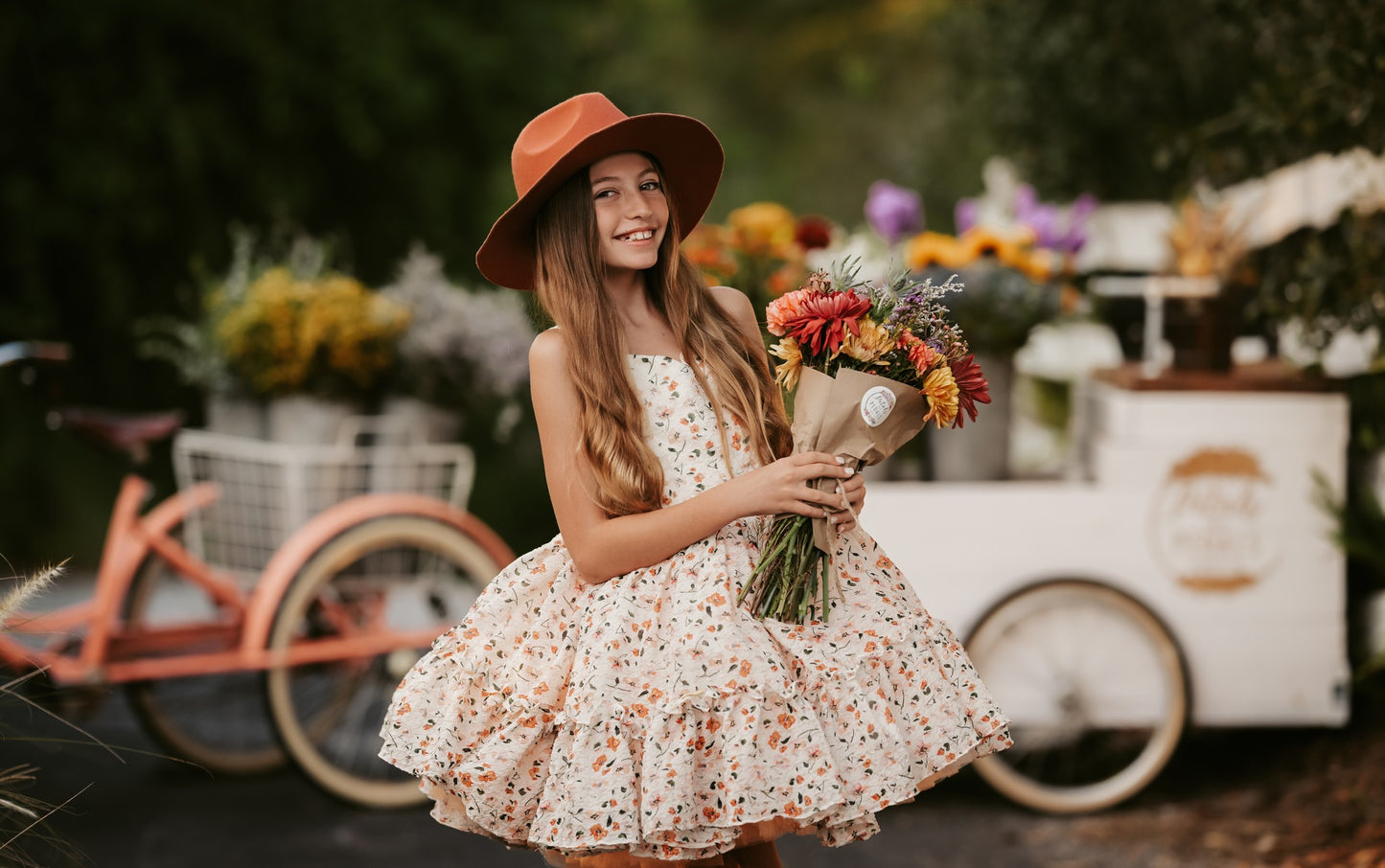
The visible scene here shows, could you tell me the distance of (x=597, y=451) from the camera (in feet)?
7.57

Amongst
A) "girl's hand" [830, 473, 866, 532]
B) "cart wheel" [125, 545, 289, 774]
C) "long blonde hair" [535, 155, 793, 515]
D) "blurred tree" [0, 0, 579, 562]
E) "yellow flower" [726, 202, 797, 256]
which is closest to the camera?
"girl's hand" [830, 473, 866, 532]

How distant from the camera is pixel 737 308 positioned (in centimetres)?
269

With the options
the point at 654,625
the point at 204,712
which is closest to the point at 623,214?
the point at 654,625

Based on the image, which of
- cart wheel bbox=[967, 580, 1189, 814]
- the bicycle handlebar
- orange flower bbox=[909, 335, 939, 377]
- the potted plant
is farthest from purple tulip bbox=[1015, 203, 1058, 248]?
the bicycle handlebar

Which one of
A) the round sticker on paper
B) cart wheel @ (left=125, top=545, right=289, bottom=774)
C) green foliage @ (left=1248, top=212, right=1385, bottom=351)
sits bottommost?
cart wheel @ (left=125, top=545, right=289, bottom=774)

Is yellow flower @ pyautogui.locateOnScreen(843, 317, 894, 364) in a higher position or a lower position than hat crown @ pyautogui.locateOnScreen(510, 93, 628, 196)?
lower

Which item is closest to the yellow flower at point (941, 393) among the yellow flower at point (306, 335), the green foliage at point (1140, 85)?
the green foliage at point (1140, 85)

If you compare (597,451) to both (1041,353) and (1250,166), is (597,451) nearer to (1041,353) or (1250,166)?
(1250,166)

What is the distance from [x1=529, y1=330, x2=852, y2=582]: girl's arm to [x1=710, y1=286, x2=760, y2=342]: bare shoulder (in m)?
0.41

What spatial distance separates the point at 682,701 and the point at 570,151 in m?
0.94

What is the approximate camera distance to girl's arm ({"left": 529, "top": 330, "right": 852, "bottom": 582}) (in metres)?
2.18

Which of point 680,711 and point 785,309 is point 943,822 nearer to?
point 680,711

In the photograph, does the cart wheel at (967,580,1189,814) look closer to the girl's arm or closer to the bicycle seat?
the girl's arm

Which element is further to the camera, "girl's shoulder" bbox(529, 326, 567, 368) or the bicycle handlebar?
the bicycle handlebar
